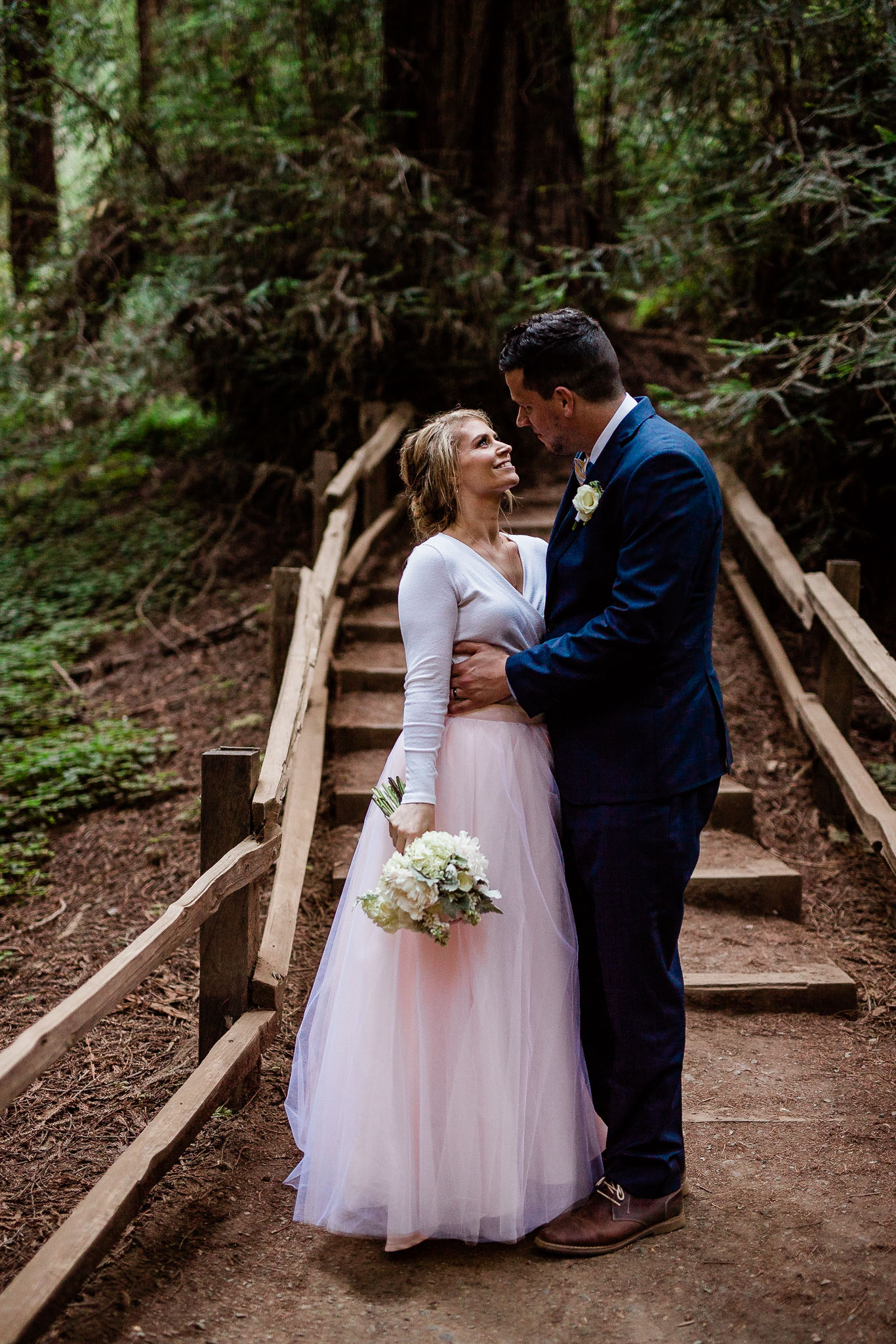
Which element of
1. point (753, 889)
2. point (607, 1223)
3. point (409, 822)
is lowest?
point (607, 1223)

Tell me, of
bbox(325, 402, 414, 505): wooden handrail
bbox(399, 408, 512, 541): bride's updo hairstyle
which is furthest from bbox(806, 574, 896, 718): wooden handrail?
bbox(325, 402, 414, 505): wooden handrail

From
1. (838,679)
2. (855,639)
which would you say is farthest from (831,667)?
(855,639)

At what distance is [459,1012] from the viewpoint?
2506 mm

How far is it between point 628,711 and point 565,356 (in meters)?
0.88

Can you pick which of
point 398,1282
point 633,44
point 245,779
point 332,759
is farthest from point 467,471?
point 633,44

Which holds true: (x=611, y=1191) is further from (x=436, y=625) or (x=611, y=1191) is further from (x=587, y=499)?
(x=587, y=499)

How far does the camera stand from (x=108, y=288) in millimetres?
8953

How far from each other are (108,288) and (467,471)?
7532 millimetres

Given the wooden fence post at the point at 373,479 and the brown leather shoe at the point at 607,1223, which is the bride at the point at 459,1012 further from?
the wooden fence post at the point at 373,479

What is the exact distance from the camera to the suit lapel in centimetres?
248

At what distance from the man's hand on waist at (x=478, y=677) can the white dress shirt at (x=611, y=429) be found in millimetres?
547

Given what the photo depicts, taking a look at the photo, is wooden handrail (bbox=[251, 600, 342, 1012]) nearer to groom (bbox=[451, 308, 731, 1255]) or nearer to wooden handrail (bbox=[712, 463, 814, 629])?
groom (bbox=[451, 308, 731, 1255])

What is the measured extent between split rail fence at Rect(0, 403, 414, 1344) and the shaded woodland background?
1591 mm

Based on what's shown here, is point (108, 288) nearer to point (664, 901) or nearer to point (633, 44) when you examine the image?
point (633, 44)
